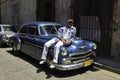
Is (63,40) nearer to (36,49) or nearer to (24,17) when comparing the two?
(36,49)

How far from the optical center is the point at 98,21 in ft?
33.1

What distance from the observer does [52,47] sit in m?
6.52

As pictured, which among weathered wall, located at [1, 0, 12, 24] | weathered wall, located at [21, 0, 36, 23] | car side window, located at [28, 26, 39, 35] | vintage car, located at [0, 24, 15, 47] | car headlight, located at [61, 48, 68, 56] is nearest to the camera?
car headlight, located at [61, 48, 68, 56]

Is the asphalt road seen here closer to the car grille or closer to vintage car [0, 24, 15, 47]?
Answer: the car grille

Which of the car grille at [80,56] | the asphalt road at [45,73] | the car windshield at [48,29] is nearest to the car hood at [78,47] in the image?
the car grille at [80,56]

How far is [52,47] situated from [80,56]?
99 cm

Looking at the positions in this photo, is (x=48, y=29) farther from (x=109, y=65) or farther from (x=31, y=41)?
(x=109, y=65)

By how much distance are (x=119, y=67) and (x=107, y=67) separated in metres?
0.43

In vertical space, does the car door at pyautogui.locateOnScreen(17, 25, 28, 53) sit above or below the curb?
above

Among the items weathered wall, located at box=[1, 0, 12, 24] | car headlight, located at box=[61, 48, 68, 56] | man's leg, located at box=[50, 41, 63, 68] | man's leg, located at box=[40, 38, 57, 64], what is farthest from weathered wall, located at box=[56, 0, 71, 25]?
weathered wall, located at box=[1, 0, 12, 24]

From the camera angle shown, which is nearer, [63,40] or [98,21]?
[63,40]

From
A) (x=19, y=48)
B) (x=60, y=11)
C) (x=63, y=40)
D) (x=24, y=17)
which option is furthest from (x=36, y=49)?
(x=24, y=17)

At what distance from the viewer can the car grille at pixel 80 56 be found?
6250 millimetres

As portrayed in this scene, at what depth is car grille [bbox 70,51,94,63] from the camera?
6250mm
